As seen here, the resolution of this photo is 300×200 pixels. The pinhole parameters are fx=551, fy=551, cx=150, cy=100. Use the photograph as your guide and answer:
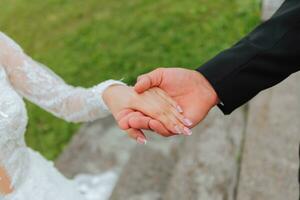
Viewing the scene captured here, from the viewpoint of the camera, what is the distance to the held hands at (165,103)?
1.87 m

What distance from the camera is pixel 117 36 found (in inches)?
208

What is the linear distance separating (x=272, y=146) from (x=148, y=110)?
151 centimetres

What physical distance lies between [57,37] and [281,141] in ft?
10.2

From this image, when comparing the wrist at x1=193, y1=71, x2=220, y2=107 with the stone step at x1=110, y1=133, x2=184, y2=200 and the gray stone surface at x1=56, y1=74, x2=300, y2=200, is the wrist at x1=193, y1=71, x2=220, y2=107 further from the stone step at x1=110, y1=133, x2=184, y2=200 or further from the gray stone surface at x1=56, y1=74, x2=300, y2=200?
the stone step at x1=110, y1=133, x2=184, y2=200

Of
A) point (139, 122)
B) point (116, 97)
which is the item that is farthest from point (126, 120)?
point (116, 97)

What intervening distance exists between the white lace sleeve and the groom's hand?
188mm

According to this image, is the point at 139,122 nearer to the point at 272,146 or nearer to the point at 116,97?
the point at 116,97

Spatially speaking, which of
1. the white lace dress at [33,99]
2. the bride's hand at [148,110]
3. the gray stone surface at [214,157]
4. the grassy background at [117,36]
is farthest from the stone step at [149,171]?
the bride's hand at [148,110]

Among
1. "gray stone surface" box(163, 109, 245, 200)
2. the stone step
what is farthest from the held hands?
the stone step

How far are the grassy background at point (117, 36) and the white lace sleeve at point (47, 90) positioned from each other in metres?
1.86

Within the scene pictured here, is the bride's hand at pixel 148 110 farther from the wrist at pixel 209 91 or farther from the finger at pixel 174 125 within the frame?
the wrist at pixel 209 91

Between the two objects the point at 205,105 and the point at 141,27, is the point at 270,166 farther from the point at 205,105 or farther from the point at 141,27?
the point at 141,27

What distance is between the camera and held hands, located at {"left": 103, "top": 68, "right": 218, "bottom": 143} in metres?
1.87

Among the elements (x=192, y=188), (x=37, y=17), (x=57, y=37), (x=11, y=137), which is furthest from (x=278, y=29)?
(x=37, y=17)
